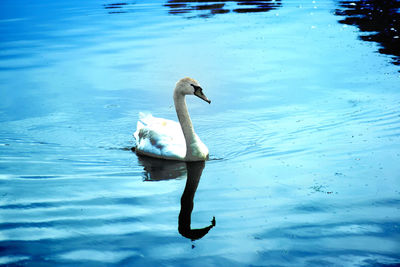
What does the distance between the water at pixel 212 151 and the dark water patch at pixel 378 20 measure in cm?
15

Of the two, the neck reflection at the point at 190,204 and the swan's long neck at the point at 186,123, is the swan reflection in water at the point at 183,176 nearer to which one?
the neck reflection at the point at 190,204

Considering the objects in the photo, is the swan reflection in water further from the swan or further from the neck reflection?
the swan

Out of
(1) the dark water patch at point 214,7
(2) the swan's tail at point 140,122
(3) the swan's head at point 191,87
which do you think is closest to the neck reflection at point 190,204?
(3) the swan's head at point 191,87

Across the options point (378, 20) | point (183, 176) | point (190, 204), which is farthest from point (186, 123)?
point (378, 20)

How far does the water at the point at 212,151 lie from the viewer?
6.57 m

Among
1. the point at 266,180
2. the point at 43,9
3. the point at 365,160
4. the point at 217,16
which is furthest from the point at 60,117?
the point at 43,9

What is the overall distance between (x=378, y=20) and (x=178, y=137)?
12496 millimetres

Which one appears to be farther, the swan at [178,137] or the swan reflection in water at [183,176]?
the swan at [178,137]

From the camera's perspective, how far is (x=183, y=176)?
8.91 metres

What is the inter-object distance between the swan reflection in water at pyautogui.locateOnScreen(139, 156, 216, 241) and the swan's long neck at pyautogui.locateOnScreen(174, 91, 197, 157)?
0.29 meters

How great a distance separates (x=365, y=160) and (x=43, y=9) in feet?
69.1

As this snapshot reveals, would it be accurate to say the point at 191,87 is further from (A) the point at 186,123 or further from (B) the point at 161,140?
(B) the point at 161,140

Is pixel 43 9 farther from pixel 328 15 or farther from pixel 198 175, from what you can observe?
pixel 198 175

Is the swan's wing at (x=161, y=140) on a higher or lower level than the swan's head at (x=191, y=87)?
lower
